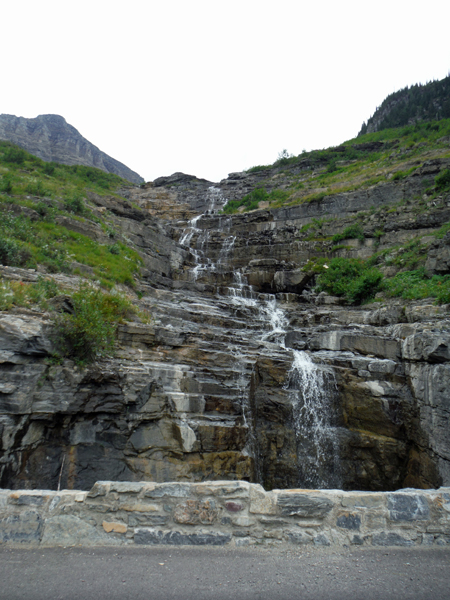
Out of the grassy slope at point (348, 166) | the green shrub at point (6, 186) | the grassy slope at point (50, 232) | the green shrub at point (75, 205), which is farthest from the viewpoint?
the grassy slope at point (348, 166)

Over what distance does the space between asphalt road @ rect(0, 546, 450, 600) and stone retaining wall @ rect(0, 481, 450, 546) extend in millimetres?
133

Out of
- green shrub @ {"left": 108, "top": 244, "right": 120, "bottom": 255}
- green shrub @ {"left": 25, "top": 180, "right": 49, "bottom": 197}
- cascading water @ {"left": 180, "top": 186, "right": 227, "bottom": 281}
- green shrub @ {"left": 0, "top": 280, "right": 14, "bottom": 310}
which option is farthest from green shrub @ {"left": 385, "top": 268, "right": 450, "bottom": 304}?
green shrub @ {"left": 25, "top": 180, "right": 49, "bottom": 197}

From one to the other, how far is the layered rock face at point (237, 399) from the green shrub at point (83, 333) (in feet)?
0.98

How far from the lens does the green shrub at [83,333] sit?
7.89 m

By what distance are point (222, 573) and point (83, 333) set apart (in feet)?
20.1

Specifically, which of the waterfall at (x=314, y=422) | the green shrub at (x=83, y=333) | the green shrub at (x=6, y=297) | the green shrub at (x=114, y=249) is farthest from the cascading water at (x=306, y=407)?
the green shrub at (x=114, y=249)

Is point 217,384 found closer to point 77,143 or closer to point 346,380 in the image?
point 346,380

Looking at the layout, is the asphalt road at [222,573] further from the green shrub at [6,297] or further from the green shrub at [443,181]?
the green shrub at [443,181]

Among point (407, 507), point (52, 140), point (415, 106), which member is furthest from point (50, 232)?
point (415, 106)

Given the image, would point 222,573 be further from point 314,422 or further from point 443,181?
point 443,181

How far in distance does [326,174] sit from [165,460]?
128 feet

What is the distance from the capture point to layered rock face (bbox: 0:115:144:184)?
62031 mm

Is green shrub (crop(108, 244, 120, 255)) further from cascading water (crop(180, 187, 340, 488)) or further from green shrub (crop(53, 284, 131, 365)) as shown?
cascading water (crop(180, 187, 340, 488))

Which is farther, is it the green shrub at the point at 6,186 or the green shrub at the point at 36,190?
the green shrub at the point at 36,190
